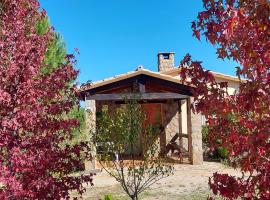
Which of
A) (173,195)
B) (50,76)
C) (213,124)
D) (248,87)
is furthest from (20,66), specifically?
(173,195)

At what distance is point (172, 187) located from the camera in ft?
41.5

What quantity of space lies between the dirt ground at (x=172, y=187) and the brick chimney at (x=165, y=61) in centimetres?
1034

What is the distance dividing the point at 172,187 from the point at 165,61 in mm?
14164

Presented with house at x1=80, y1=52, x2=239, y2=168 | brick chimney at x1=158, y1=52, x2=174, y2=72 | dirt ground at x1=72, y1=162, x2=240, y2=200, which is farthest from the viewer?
brick chimney at x1=158, y1=52, x2=174, y2=72

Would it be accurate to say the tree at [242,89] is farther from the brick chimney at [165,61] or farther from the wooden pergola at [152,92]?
the brick chimney at [165,61]

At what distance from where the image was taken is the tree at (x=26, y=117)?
5191 millimetres

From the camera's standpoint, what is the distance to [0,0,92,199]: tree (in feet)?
17.0

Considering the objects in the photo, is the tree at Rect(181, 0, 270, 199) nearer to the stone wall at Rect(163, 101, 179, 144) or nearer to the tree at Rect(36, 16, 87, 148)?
the tree at Rect(36, 16, 87, 148)

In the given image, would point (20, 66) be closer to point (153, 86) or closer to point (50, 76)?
point (50, 76)

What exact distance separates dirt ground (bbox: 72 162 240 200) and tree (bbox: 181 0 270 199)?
728cm

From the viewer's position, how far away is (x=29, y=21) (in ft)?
20.5

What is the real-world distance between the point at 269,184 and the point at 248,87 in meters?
0.85

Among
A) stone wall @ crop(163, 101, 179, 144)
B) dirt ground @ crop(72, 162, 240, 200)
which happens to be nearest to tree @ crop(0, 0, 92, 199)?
dirt ground @ crop(72, 162, 240, 200)

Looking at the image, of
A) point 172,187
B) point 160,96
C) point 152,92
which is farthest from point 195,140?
point 172,187
